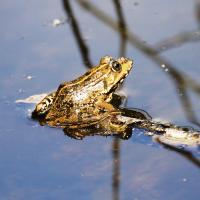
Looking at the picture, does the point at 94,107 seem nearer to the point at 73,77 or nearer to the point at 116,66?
the point at 116,66

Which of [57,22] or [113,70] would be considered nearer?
[113,70]

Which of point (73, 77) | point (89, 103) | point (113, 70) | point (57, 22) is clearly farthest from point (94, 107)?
point (57, 22)

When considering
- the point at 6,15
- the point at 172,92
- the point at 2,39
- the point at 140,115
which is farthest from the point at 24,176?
the point at 6,15

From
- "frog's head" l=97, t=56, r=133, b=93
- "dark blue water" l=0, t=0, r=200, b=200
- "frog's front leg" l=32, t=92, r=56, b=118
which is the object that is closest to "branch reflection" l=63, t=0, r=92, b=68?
"dark blue water" l=0, t=0, r=200, b=200

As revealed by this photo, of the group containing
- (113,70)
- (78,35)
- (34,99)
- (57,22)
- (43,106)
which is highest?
(57,22)

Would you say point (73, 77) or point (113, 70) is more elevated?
point (73, 77)

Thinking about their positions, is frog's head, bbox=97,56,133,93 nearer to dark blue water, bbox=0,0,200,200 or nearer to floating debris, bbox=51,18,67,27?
dark blue water, bbox=0,0,200,200

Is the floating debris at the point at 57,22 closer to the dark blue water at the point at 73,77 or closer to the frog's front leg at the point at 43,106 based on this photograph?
the dark blue water at the point at 73,77

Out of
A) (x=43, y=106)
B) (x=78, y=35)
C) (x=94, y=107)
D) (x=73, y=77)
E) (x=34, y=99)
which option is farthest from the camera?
(x=78, y=35)

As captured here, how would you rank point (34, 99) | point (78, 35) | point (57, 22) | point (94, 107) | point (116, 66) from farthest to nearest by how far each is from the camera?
point (57, 22) → point (78, 35) → point (34, 99) → point (116, 66) → point (94, 107)
